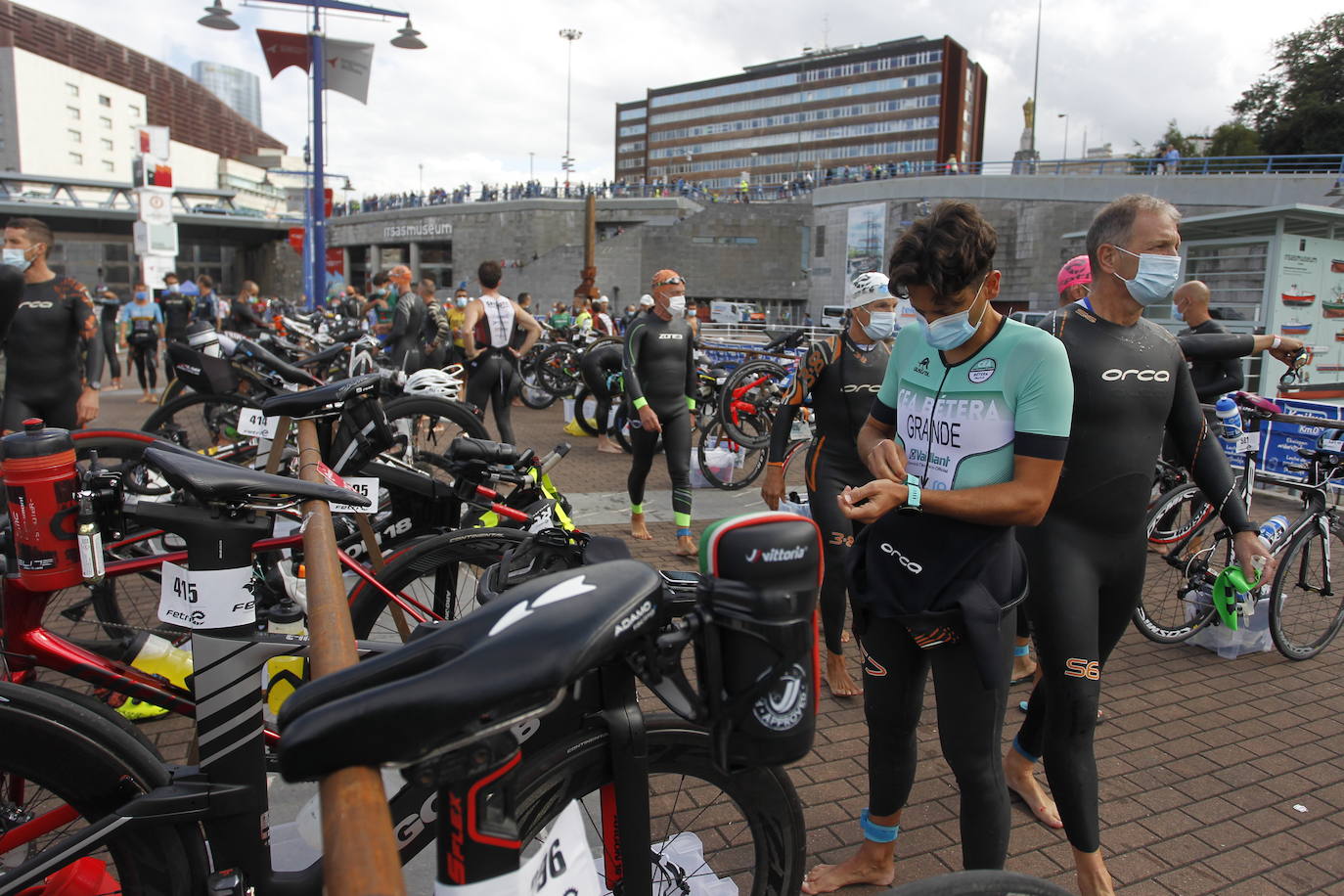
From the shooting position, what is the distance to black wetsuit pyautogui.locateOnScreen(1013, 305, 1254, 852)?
8.63 feet

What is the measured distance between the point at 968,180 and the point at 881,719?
41567 millimetres

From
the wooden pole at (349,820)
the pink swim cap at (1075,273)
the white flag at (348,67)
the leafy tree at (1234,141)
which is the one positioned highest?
the leafy tree at (1234,141)

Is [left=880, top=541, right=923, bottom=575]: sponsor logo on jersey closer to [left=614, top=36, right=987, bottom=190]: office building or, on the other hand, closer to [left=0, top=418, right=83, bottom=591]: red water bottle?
[left=0, top=418, right=83, bottom=591]: red water bottle

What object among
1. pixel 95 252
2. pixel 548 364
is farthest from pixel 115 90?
pixel 548 364

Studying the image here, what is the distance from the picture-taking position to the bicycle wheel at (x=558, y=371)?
583 inches

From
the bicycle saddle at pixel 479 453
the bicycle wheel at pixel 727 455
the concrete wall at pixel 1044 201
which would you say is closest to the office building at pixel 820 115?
the concrete wall at pixel 1044 201

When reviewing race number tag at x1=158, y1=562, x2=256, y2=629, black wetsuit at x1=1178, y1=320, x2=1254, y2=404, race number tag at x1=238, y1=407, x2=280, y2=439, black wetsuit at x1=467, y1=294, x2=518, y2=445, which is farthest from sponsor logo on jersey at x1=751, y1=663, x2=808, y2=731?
black wetsuit at x1=467, y1=294, x2=518, y2=445

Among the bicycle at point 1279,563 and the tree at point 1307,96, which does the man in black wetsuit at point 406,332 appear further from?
the tree at point 1307,96

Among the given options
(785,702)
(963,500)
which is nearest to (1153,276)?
(963,500)

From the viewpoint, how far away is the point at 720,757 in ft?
3.85

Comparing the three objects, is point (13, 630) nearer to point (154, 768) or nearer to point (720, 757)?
point (154, 768)

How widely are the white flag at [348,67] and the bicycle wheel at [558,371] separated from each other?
6813 millimetres

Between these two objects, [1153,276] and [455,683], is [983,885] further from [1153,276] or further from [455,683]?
[1153,276]

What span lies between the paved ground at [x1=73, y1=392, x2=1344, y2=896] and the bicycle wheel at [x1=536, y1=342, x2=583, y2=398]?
1110 cm
